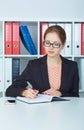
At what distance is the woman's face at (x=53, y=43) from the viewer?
2184 mm

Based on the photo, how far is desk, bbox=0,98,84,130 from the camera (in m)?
1.28

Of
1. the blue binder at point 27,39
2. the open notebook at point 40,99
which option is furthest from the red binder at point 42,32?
the open notebook at point 40,99

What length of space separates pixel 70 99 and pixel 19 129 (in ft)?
2.79

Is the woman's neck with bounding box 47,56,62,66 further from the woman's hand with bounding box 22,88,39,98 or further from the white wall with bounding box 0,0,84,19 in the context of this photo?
the white wall with bounding box 0,0,84,19

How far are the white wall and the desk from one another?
1.78 meters

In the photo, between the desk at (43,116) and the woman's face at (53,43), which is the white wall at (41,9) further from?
the desk at (43,116)

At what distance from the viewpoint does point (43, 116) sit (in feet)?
4.84

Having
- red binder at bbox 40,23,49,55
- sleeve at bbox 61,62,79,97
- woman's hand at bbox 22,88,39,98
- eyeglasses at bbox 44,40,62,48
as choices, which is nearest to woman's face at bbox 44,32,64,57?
eyeglasses at bbox 44,40,62,48

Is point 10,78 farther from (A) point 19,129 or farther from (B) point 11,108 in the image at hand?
(A) point 19,129

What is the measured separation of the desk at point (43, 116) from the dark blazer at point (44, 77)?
1.20 feet

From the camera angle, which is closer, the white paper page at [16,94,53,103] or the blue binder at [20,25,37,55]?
the white paper page at [16,94,53,103]

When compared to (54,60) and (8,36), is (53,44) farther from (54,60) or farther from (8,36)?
(8,36)

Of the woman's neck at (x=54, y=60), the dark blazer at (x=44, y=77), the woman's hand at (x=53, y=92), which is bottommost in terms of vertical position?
the woman's hand at (x=53, y=92)

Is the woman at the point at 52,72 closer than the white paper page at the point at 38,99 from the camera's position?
No
